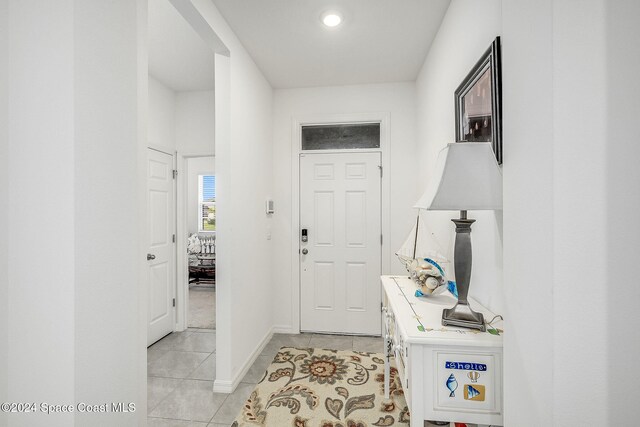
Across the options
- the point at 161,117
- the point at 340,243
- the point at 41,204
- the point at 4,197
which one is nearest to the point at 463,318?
the point at 41,204

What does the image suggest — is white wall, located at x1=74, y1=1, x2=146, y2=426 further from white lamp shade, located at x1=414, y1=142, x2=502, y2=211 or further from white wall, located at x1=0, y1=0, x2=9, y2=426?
white lamp shade, located at x1=414, y1=142, x2=502, y2=211

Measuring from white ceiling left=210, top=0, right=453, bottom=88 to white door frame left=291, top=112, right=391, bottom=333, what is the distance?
37 cm

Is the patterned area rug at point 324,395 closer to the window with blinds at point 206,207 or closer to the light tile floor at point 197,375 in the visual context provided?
the light tile floor at point 197,375

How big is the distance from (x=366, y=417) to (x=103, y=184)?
76.2 inches

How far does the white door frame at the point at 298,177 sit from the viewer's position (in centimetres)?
317

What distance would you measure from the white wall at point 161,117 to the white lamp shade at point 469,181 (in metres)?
2.93

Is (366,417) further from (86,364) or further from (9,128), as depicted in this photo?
(9,128)

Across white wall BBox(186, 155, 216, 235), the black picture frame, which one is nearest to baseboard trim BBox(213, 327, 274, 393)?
the black picture frame

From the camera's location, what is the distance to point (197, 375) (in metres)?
2.43

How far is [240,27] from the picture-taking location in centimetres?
225

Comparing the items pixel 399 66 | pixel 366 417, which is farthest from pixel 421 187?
pixel 366 417

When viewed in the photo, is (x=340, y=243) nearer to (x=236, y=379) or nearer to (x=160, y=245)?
(x=236, y=379)

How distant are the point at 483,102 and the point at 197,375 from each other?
278 centimetres

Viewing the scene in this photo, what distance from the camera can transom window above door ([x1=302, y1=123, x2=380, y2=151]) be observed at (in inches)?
128
